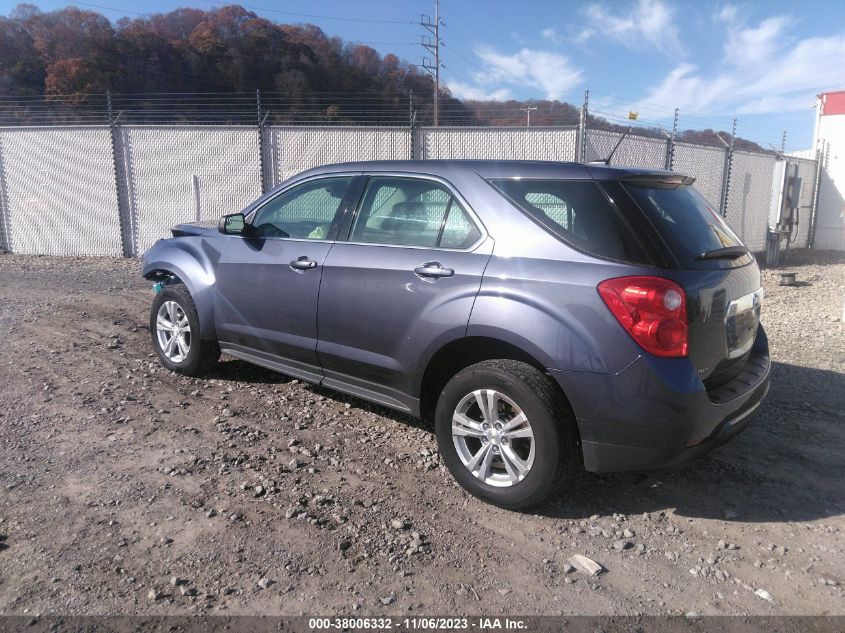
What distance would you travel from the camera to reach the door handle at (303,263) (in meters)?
4.06

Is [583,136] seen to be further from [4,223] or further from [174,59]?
[174,59]

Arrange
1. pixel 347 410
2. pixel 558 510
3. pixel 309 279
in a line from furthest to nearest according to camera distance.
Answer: pixel 347 410 → pixel 309 279 → pixel 558 510

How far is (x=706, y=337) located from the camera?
296 cm

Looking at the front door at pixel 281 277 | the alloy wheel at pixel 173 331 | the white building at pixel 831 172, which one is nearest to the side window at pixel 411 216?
the front door at pixel 281 277

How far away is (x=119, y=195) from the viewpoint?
12.4 m

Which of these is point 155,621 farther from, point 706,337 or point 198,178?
point 198,178

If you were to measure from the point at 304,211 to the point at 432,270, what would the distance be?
1476 millimetres

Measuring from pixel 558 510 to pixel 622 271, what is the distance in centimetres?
127

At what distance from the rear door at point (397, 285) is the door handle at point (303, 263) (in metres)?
0.12

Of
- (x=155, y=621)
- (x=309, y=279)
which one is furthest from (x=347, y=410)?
(x=155, y=621)

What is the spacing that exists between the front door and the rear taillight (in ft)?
6.37

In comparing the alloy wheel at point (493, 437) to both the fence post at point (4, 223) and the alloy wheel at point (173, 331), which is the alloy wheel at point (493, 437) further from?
the fence post at point (4, 223)

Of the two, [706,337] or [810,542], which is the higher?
[706,337]

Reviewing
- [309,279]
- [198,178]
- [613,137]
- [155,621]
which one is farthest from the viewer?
[198,178]
